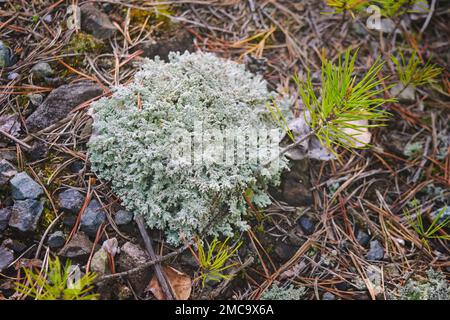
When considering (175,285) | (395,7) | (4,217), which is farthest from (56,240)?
(395,7)

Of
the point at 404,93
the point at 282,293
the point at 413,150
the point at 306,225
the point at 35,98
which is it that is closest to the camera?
the point at 282,293

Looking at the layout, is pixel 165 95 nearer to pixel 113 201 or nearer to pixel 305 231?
pixel 113 201

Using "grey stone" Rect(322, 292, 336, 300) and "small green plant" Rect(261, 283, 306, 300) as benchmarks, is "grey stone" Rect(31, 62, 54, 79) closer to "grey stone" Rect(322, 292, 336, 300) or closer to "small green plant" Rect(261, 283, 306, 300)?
"small green plant" Rect(261, 283, 306, 300)

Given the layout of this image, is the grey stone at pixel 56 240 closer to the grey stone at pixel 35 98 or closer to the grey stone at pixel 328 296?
the grey stone at pixel 35 98

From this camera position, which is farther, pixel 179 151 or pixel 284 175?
pixel 284 175

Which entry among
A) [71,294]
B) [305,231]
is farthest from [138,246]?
[305,231]

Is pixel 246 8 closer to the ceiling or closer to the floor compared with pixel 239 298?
closer to the ceiling

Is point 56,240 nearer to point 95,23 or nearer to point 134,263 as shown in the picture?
point 134,263
